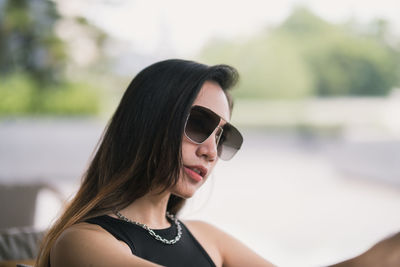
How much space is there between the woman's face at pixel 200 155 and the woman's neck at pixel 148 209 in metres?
0.07

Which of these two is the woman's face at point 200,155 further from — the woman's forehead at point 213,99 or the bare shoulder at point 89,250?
the bare shoulder at point 89,250

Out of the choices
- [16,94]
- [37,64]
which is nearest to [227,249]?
[37,64]

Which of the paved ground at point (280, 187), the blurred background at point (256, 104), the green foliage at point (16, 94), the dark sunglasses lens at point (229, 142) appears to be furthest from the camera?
the green foliage at point (16, 94)

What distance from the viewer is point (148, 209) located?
3.76ft

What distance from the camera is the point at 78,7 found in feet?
38.8

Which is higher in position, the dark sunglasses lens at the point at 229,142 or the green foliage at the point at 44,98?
the dark sunglasses lens at the point at 229,142

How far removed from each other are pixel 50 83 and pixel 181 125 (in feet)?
38.2

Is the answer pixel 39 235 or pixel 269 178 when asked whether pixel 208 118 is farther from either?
pixel 269 178

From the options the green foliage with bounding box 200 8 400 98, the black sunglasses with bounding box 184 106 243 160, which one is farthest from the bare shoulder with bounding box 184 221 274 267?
the green foliage with bounding box 200 8 400 98

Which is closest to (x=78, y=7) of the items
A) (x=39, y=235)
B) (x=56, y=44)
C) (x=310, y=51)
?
(x=56, y=44)

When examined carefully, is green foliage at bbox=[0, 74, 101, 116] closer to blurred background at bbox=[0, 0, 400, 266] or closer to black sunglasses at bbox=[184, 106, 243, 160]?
blurred background at bbox=[0, 0, 400, 266]

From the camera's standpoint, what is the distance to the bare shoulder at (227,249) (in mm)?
1326

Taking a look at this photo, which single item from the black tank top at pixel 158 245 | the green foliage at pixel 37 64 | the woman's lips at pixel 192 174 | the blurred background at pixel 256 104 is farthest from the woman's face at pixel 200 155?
the green foliage at pixel 37 64

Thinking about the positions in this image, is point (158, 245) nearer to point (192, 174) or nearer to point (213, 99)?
point (192, 174)
